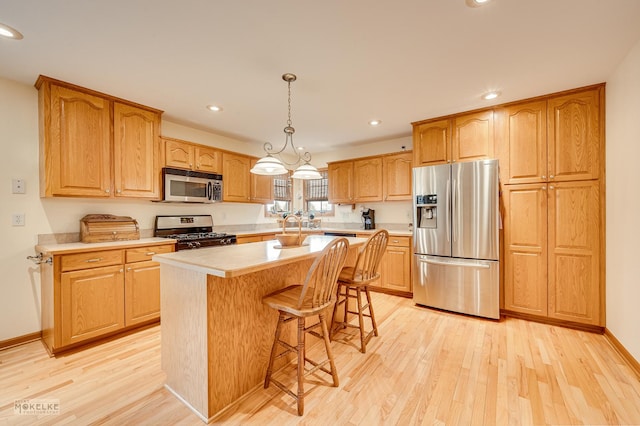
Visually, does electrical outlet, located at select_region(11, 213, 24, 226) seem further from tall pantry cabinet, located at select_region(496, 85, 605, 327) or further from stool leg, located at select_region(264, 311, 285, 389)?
tall pantry cabinet, located at select_region(496, 85, 605, 327)

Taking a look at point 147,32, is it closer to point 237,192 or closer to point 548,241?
point 237,192

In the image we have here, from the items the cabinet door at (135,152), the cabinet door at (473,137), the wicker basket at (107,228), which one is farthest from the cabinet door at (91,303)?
the cabinet door at (473,137)

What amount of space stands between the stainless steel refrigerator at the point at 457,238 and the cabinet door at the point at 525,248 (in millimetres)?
241

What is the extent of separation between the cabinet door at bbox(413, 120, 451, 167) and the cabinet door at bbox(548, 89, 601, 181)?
101 centimetres

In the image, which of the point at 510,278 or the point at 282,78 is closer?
the point at 282,78

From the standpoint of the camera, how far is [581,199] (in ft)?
8.82

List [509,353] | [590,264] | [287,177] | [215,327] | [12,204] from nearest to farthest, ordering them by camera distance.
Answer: [215,327]
[509,353]
[12,204]
[590,264]
[287,177]

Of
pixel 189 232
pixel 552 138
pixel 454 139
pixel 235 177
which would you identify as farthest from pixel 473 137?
pixel 189 232

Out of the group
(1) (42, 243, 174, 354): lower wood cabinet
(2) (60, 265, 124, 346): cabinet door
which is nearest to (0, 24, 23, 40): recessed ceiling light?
(1) (42, 243, 174, 354): lower wood cabinet

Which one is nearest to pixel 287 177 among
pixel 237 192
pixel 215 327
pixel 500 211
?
pixel 237 192

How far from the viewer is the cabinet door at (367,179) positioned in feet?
14.2

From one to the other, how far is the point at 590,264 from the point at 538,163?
112cm

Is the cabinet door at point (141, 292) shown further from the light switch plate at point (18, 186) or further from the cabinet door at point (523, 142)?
the cabinet door at point (523, 142)

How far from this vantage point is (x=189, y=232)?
3.75 m
